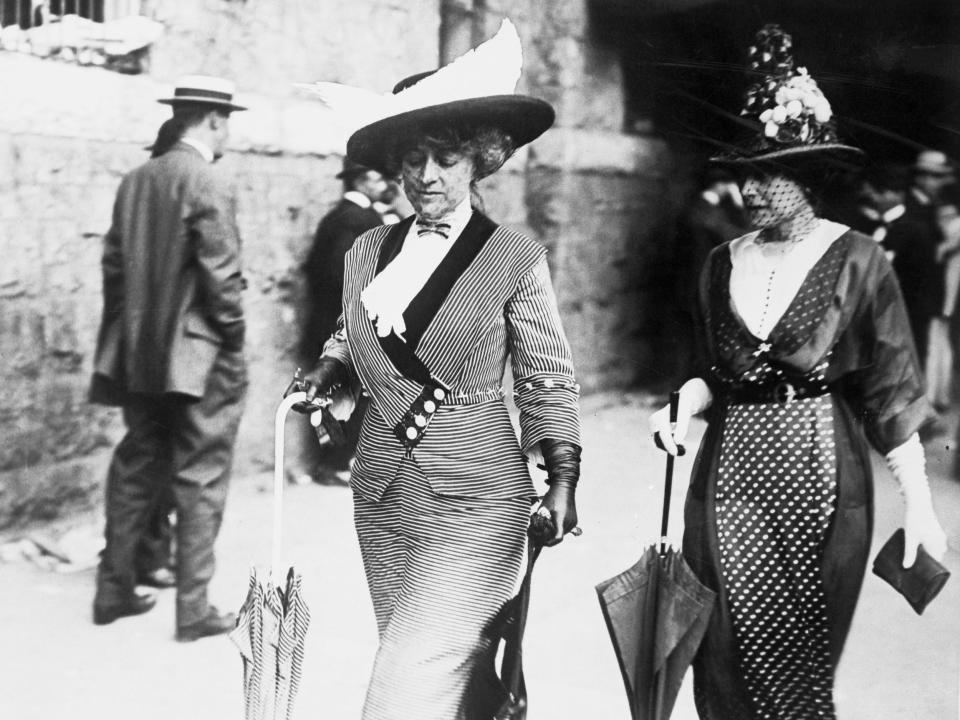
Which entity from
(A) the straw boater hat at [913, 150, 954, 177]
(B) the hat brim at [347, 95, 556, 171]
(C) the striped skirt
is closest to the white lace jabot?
(B) the hat brim at [347, 95, 556, 171]

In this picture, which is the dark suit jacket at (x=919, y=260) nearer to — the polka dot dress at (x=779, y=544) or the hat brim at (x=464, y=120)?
the polka dot dress at (x=779, y=544)

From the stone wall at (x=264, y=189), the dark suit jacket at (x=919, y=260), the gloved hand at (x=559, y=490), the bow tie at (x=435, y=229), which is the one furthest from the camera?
the stone wall at (x=264, y=189)

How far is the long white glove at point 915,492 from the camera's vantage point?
2695 millimetres

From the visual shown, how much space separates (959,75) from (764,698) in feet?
5.29

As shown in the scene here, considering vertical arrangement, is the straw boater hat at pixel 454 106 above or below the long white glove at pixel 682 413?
above

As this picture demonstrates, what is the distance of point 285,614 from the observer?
273 cm

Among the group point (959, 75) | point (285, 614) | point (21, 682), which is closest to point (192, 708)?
point (21, 682)

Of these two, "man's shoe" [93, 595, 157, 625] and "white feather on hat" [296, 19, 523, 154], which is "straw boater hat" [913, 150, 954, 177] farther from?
"man's shoe" [93, 595, 157, 625]

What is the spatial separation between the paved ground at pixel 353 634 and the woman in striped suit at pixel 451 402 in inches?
28.0

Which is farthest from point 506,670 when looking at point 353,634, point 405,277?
point 353,634

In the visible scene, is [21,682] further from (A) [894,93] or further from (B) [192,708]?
(A) [894,93]

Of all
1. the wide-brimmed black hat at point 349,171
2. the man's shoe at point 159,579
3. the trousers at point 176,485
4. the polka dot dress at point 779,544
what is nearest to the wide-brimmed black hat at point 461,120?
the polka dot dress at point 779,544

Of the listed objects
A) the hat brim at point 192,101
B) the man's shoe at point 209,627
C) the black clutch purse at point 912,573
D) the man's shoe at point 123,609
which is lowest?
the man's shoe at point 209,627

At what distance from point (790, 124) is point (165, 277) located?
1.85 metres
